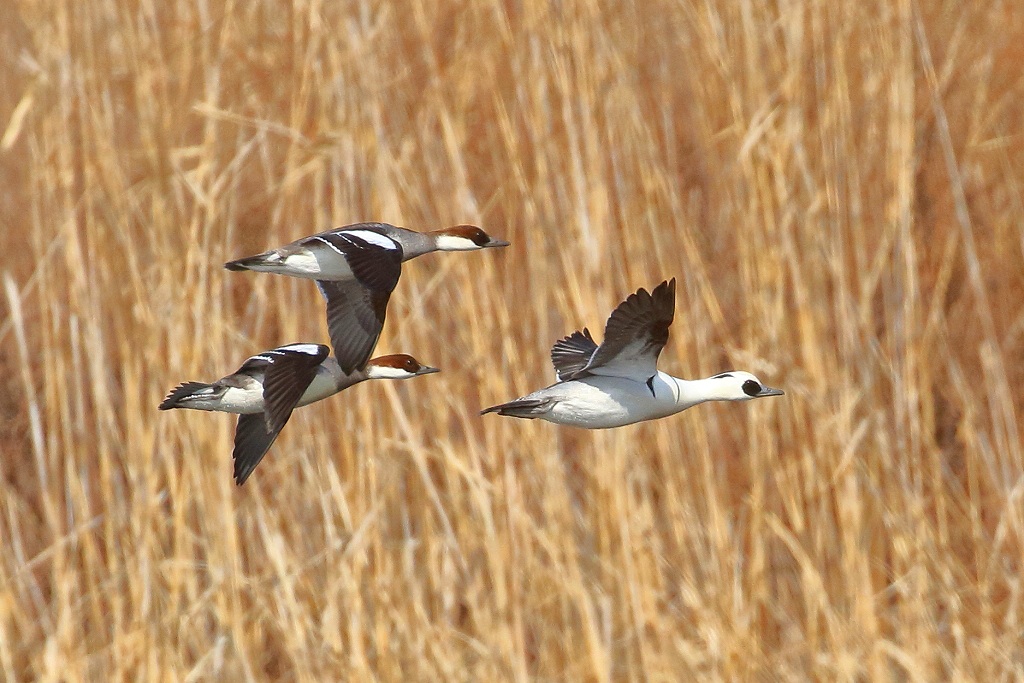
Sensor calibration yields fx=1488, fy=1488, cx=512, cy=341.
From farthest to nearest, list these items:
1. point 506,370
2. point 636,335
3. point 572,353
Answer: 1. point 506,370
2. point 572,353
3. point 636,335

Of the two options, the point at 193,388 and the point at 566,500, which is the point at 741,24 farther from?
the point at 193,388

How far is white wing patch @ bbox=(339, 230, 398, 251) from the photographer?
3471mm

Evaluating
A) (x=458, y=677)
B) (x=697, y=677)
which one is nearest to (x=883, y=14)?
(x=697, y=677)

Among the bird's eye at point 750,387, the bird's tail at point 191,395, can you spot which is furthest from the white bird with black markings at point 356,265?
the bird's eye at point 750,387

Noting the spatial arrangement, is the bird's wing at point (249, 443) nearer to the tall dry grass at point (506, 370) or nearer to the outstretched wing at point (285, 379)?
the outstretched wing at point (285, 379)

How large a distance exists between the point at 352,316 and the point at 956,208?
223 cm

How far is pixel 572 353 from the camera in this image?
406 centimetres

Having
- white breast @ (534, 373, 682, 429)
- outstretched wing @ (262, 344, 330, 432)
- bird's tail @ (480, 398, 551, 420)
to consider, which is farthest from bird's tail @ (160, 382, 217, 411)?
white breast @ (534, 373, 682, 429)

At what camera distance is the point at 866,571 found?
4445 millimetres

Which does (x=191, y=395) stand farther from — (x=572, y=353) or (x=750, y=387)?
(x=750, y=387)

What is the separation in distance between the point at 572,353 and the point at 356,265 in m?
0.95

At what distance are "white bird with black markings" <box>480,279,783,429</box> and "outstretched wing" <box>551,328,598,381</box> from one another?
25cm

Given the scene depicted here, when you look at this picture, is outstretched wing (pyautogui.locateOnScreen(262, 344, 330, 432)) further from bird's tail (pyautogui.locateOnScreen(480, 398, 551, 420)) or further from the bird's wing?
bird's tail (pyautogui.locateOnScreen(480, 398, 551, 420))

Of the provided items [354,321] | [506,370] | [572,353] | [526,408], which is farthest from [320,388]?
[506,370]
